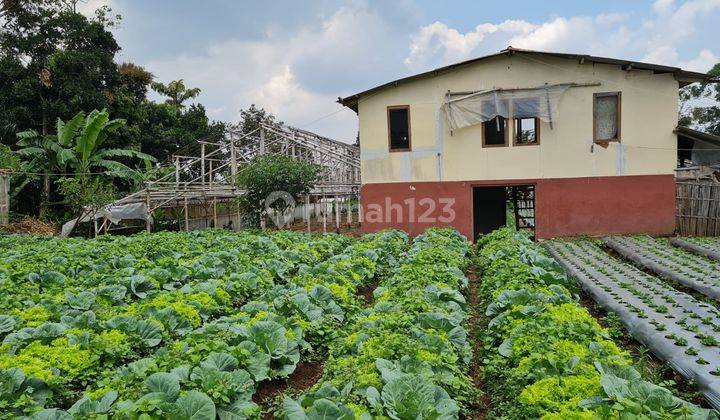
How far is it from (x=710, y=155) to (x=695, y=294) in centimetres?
1001

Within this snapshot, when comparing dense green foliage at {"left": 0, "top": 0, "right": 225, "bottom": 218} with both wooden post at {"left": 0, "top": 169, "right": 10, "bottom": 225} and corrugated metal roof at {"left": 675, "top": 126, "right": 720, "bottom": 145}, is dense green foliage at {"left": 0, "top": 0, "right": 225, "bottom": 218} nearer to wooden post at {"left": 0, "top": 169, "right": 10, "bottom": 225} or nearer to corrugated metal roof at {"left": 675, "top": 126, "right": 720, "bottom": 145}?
wooden post at {"left": 0, "top": 169, "right": 10, "bottom": 225}

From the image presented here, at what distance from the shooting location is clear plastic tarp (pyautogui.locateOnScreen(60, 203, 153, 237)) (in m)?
19.5

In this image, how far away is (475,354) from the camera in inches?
245

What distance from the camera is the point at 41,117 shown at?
2394 cm

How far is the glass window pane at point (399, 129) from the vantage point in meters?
16.7

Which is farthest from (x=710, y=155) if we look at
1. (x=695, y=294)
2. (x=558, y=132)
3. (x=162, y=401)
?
(x=162, y=401)

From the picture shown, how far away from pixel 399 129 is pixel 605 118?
6953mm

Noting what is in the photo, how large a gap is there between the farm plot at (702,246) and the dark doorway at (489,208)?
6.89 meters

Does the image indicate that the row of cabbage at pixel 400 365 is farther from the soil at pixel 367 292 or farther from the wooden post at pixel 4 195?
the wooden post at pixel 4 195

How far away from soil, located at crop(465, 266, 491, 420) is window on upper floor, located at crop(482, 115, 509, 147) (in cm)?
691

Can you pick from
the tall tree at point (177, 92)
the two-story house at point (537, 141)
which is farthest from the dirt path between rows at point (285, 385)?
the tall tree at point (177, 92)

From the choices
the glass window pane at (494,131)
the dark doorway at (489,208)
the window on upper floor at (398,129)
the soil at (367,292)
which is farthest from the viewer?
the dark doorway at (489,208)

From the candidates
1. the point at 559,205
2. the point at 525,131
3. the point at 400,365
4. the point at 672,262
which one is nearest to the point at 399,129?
the point at 525,131

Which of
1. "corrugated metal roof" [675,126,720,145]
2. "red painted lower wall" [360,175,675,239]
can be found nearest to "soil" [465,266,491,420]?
"red painted lower wall" [360,175,675,239]
